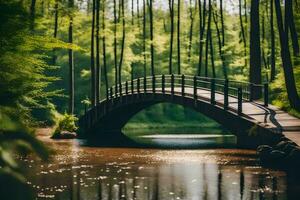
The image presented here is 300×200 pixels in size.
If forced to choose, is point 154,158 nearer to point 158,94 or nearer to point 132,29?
point 158,94

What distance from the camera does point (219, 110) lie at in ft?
65.9

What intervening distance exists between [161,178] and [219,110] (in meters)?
8.47

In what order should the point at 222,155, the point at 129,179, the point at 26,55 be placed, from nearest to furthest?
1. the point at 26,55
2. the point at 129,179
3. the point at 222,155

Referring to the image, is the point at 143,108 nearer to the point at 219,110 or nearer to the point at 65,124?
the point at 65,124

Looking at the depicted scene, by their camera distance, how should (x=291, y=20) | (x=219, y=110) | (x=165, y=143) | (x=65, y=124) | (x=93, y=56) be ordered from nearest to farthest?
(x=291, y=20) < (x=219, y=110) < (x=165, y=143) < (x=65, y=124) < (x=93, y=56)

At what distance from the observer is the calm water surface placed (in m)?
10.0

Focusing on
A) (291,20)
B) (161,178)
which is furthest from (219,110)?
(161,178)

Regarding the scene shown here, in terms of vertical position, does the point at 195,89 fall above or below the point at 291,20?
below

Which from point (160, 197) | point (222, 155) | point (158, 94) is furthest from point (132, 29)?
point (160, 197)

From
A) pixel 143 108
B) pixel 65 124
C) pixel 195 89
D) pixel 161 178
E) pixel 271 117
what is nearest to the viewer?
pixel 161 178

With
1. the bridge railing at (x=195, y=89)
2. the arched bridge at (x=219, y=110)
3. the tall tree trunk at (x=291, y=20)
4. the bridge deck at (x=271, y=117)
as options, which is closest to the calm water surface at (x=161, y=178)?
the arched bridge at (x=219, y=110)

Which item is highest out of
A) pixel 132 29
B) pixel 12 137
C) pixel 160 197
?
pixel 132 29

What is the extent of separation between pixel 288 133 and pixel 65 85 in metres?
35.5

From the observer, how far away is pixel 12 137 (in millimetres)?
2096
